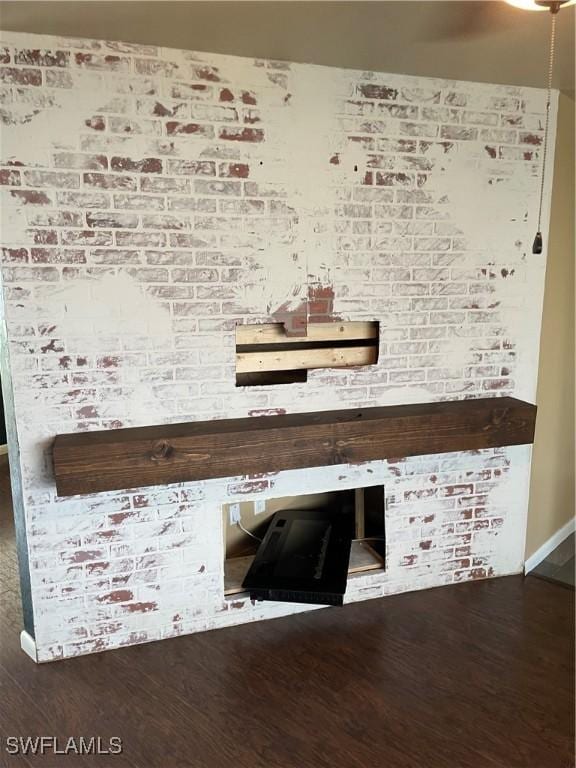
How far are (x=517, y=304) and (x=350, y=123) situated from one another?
1064mm

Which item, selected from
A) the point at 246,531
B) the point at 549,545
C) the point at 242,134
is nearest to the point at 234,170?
the point at 242,134

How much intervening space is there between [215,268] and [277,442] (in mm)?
686

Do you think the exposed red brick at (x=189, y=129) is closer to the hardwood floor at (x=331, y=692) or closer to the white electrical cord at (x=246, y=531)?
the white electrical cord at (x=246, y=531)

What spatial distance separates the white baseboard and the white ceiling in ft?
7.13

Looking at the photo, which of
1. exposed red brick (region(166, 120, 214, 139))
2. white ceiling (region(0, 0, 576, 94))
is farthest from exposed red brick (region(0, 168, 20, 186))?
exposed red brick (region(166, 120, 214, 139))

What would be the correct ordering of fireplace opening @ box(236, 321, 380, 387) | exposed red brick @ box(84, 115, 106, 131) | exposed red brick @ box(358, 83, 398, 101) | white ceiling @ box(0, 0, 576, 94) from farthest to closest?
1. fireplace opening @ box(236, 321, 380, 387)
2. exposed red brick @ box(358, 83, 398, 101)
3. exposed red brick @ box(84, 115, 106, 131)
4. white ceiling @ box(0, 0, 576, 94)

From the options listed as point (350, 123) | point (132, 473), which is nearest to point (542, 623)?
point (132, 473)

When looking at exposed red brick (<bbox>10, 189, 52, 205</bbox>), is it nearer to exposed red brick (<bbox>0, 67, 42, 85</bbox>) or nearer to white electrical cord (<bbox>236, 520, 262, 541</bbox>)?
exposed red brick (<bbox>0, 67, 42, 85</bbox>)

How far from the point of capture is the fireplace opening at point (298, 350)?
238cm

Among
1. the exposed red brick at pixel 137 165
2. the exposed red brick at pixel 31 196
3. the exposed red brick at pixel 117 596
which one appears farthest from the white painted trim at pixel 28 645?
the exposed red brick at pixel 137 165

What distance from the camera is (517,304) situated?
2.67 meters

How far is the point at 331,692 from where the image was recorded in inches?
85.5

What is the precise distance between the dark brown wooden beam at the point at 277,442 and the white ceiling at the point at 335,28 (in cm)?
130

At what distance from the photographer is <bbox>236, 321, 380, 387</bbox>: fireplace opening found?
2.38 metres
